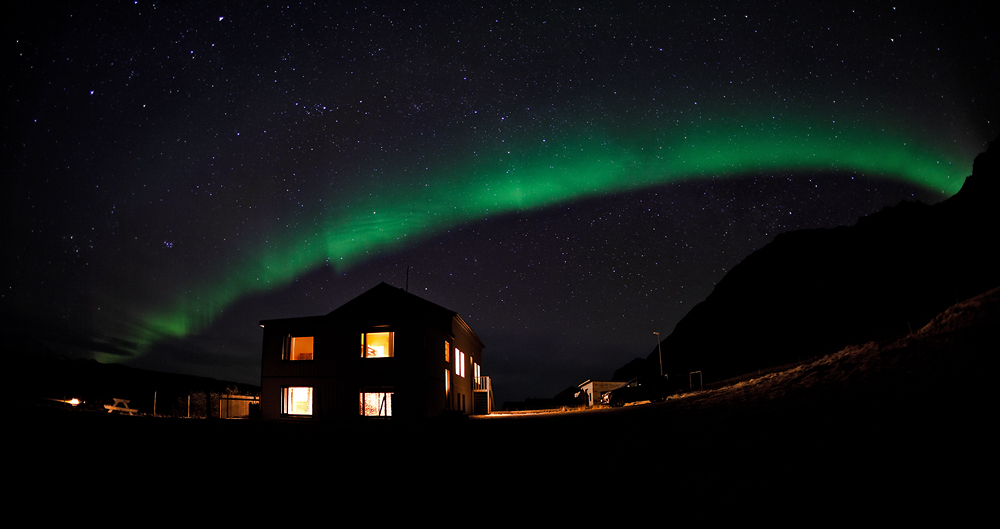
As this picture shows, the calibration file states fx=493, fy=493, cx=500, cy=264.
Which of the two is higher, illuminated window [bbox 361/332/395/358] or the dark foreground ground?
illuminated window [bbox 361/332/395/358]

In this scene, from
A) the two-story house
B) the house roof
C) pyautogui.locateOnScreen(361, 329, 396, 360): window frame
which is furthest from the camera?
the house roof

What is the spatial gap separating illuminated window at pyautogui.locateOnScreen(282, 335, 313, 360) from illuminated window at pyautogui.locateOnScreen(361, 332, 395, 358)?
295cm

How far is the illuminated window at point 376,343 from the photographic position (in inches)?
950

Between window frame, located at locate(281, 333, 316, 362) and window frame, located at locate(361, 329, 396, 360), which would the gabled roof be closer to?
window frame, located at locate(281, 333, 316, 362)

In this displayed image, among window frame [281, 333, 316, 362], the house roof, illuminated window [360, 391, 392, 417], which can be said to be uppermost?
the house roof

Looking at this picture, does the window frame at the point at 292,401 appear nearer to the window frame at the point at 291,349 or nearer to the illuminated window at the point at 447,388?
the window frame at the point at 291,349

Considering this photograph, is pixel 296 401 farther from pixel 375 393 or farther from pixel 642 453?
pixel 642 453

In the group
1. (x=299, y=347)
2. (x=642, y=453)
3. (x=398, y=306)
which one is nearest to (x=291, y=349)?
(x=299, y=347)

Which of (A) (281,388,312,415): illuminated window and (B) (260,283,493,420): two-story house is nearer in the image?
(B) (260,283,493,420): two-story house

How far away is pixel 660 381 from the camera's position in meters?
26.9

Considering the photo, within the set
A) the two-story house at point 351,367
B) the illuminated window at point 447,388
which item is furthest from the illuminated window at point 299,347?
the illuminated window at point 447,388

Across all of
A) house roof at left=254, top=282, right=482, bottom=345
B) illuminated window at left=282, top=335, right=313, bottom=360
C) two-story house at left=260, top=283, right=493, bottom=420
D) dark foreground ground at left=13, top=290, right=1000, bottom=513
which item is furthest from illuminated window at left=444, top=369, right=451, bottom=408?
dark foreground ground at left=13, top=290, right=1000, bottom=513

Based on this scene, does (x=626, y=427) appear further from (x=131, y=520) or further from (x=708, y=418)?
(x=131, y=520)

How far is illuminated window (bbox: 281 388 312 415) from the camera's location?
934 inches
